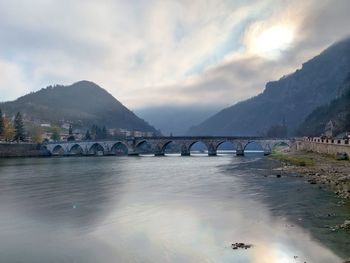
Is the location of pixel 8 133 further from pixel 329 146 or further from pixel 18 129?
pixel 329 146

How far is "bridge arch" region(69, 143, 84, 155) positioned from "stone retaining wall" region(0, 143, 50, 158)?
13584 millimetres

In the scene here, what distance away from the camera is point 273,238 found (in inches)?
822

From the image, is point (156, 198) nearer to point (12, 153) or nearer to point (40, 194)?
point (40, 194)

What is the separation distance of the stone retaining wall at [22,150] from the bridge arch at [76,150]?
13584mm

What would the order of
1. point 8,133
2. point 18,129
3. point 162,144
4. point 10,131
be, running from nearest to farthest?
point 8,133 → point 10,131 → point 18,129 → point 162,144

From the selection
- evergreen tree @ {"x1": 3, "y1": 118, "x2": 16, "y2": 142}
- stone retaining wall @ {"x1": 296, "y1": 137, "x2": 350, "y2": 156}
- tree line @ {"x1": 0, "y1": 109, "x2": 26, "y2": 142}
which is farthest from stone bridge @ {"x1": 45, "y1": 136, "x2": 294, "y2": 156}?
stone retaining wall @ {"x1": 296, "y1": 137, "x2": 350, "y2": 156}

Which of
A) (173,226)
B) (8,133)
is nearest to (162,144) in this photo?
(8,133)

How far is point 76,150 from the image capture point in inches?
7618

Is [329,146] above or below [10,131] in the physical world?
below

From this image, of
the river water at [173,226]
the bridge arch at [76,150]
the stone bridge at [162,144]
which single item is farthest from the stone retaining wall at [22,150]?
the river water at [173,226]

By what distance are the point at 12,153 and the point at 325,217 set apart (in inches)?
5458

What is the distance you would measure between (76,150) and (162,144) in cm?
4755

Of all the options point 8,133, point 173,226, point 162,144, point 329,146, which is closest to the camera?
point 173,226

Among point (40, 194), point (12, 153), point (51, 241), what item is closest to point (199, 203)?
point (51, 241)
